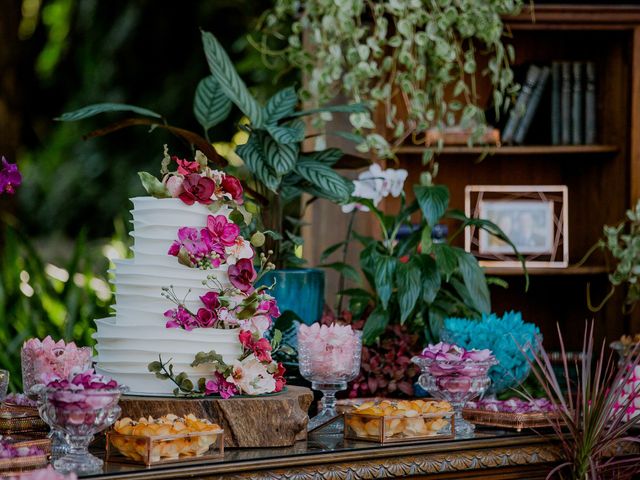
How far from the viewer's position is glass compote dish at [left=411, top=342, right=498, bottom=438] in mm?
2123

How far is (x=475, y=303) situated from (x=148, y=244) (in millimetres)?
1095

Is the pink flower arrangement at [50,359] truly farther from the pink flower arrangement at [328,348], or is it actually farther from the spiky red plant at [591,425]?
the spiky red plant at [591,425]

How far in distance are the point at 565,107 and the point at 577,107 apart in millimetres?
39

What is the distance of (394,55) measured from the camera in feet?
11.7

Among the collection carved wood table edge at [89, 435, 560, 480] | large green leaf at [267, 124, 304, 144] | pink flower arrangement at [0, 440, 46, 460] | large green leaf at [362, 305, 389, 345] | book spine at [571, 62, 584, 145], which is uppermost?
book spine at [571, 62, 584, 145]

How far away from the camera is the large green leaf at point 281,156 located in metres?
2.66

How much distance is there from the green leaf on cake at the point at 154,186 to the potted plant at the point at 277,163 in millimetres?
613

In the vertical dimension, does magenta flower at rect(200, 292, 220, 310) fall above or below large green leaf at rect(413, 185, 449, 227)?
below

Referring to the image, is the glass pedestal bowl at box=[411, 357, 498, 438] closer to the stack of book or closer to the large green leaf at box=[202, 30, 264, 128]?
the large green leaf at box=[202, 30, 264, 128]

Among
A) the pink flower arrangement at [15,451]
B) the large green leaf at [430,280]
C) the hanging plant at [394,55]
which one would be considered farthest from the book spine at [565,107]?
the pink flower arrangement at [15,451]

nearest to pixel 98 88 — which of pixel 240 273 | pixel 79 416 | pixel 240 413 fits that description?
pixel 240 273

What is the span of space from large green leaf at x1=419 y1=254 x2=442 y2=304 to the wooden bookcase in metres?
0.78

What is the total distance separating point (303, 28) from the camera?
11.9 ft

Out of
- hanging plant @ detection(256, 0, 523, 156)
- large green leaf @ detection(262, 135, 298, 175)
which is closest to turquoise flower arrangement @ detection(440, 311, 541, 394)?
large green leaf @ detection(262, 135, 298, 175)
